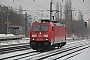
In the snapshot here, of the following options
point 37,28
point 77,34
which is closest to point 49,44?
point 37,28

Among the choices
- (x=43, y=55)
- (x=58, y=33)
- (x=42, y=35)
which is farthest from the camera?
(x=58, y=33)

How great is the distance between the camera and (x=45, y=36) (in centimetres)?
2341

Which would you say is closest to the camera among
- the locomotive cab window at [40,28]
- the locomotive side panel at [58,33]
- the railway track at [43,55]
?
the railway track at [43,55]

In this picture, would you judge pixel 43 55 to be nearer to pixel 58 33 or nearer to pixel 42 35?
pixel 42 35

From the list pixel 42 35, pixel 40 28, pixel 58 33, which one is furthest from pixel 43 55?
pixel 58 33

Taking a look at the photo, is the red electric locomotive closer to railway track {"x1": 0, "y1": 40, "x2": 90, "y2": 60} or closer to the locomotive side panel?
the locomotive side panel

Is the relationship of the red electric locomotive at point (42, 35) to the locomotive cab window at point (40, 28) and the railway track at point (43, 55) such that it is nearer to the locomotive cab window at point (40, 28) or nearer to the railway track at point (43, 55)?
the locomotive cab window at point (40, 28)

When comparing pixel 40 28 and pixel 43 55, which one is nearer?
pixel 43 55

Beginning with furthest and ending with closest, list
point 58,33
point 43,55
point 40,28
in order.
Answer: point 58,33
point 40,28
point 43,55

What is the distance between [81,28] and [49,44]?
72731 millimetres

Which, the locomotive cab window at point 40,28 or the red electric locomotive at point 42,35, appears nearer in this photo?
the red electric locomotive at point 42,35

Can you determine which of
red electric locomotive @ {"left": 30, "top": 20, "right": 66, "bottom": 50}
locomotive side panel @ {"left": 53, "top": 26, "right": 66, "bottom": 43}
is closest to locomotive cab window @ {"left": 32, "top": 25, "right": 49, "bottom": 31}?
red electric locomotive @ {"left": 30, "top": 20, "right": 66, "bottom": 50}

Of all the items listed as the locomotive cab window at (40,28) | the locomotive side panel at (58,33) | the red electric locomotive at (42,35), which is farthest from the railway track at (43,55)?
the locomotive side panel at (58,33)

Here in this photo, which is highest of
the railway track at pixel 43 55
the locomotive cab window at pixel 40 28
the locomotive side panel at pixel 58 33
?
the locomotive cab window at pixel 40 28
